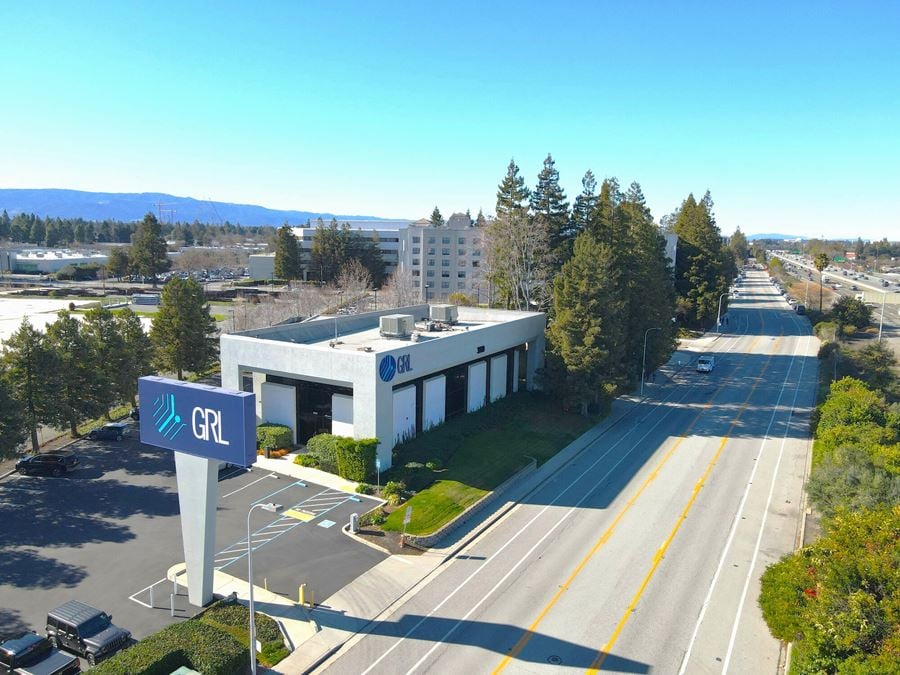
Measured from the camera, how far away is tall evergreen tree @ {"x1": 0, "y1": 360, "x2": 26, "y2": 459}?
97.0 ft

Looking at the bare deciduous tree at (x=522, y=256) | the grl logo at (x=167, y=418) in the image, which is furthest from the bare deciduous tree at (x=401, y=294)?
the grl logo at (x=167, y=418)

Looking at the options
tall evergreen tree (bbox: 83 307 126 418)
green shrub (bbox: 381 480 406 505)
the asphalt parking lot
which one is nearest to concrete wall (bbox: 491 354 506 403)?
green shrub (bbox: 381 480 406 505)

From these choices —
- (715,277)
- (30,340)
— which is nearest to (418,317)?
(30,340)

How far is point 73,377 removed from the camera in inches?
1453

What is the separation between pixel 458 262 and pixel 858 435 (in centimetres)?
8953

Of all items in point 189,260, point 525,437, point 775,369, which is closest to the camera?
point 525,437

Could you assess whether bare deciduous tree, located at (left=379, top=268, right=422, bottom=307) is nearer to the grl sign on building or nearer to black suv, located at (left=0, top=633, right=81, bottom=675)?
the grl sign on building

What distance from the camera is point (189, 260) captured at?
14962 cm

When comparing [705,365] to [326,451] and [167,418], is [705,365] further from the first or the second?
[167,418]

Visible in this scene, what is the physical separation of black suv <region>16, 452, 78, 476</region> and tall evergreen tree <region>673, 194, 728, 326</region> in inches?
3072

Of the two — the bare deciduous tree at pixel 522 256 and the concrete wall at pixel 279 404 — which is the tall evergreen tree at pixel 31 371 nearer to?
the concrete wall at pixel 279 404

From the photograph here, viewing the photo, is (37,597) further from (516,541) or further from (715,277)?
(715,277)

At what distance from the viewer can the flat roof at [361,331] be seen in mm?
38438

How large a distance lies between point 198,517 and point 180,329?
34591 millimetres
